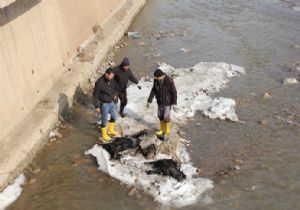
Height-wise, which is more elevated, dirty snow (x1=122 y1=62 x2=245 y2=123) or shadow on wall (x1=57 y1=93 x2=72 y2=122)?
shadow on wall (x1=57 y1=93 x2=72 y2=122)

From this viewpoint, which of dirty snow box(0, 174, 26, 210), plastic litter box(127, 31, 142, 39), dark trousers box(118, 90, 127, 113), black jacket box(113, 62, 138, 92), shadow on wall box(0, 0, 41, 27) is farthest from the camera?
plastic litter box(127, 31, 142, 39)

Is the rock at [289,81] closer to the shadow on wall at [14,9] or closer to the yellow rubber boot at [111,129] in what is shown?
the yellow rubber boot at [111,129]

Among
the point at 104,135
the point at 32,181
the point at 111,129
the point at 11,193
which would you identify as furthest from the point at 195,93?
the point at 11,193

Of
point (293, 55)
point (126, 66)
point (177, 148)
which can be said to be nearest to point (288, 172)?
point (177, 148)

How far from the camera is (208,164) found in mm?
10047

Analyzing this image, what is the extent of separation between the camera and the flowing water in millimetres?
9039

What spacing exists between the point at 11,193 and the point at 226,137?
4913 mm

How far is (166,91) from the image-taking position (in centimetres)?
1030

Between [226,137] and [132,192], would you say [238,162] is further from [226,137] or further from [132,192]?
[132,192]

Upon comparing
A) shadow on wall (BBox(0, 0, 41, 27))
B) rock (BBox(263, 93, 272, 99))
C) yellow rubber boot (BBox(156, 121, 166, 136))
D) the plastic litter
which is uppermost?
shadow on wall (BBox(0, 0, 41, 27))

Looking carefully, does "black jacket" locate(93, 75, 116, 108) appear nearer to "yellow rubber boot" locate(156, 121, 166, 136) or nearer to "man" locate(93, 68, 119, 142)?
"man" locate(93, 68, 119, 142)

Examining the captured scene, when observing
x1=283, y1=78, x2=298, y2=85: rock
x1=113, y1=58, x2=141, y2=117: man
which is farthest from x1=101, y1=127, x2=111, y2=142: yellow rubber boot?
x1=283, y1=78, x2=298, y2=85: rock

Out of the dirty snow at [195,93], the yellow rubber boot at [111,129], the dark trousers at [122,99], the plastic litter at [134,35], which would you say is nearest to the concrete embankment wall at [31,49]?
the yellow rubber boot at [111,129]

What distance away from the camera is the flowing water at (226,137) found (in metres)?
9.04
